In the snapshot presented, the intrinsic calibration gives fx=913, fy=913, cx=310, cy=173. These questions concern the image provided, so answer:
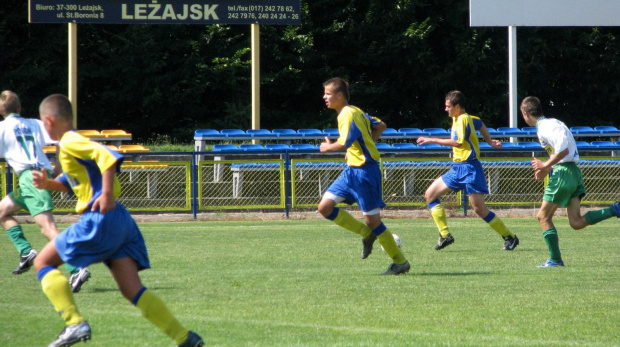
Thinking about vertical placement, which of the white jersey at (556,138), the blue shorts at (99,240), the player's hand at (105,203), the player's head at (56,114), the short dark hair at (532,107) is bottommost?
the blue shorts at (99,240)

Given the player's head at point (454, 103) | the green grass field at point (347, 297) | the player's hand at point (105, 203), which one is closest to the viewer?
the player's hand at point (105, 203)

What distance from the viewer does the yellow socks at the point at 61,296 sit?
213 inches

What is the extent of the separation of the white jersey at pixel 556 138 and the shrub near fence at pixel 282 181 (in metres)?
8.47

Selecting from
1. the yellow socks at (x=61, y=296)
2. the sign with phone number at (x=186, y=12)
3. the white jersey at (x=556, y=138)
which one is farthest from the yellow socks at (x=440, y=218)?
the sign with phone number at (x=186, y=12)

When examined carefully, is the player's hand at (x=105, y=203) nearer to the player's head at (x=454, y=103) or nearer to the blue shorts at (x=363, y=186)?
the blue shorts at (x=363, y=186)

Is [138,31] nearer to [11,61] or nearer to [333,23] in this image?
[11,61]

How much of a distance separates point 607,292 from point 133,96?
2620cm

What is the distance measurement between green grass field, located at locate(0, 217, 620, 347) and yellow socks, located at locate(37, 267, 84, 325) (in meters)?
0.53

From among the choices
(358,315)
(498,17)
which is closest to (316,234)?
(358,315)

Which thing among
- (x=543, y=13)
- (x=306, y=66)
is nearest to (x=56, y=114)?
(x=543, y=13)

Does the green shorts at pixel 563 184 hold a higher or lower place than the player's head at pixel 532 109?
lower

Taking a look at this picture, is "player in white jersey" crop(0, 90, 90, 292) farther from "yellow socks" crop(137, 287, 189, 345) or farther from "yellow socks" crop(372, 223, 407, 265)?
"yellow socks" crop(137, 287, 189, 345)

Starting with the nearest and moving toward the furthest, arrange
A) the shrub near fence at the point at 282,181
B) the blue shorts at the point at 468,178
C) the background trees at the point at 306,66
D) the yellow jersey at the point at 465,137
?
1. the yellow jersey at the point at 465,137
2. the blue shorts at the point at 468,178
3. the shrub near fence at the point at 282,181
4. the background trees at the point at 306,66

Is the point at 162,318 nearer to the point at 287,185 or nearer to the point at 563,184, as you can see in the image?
the point at 563,184
